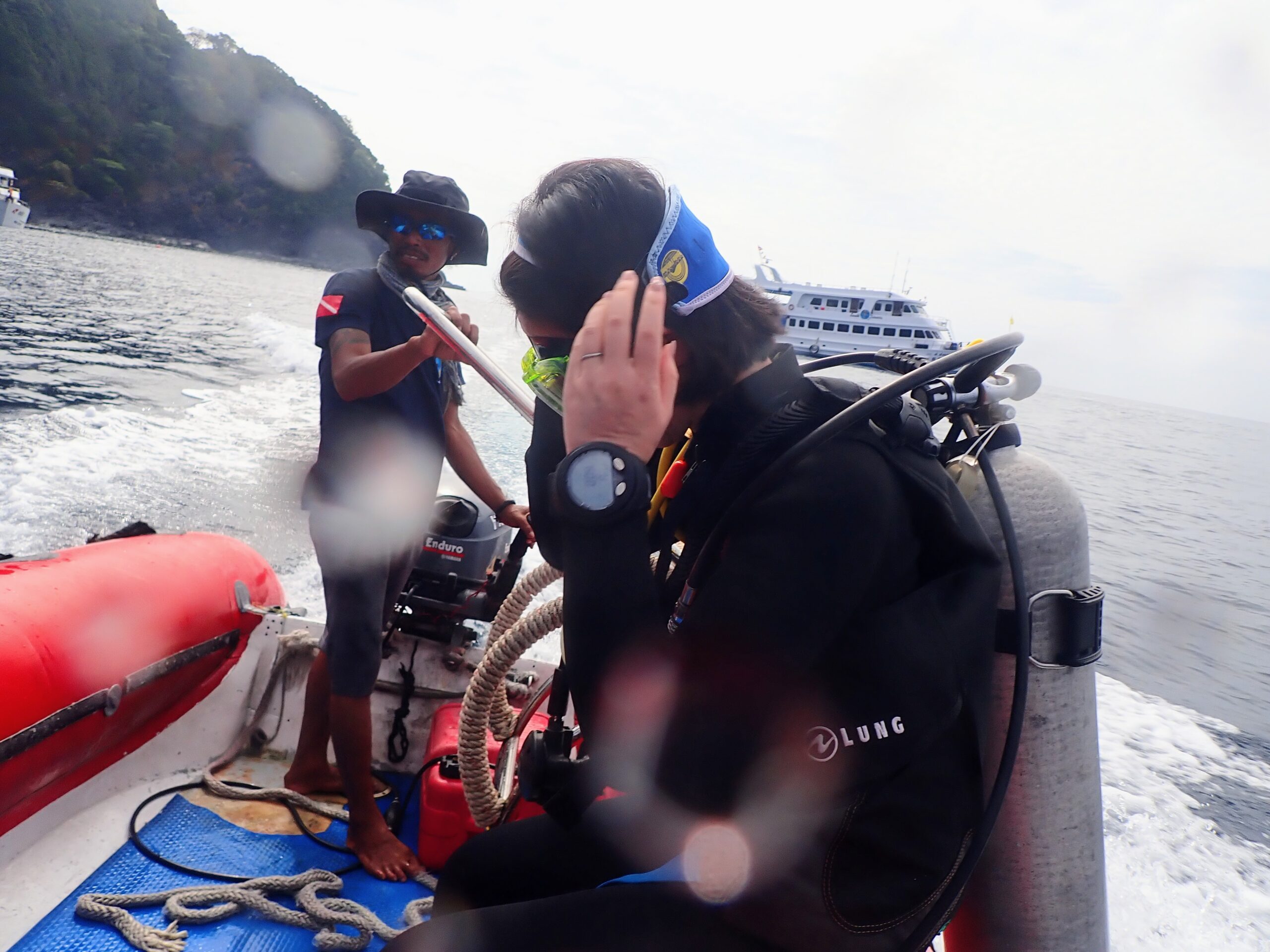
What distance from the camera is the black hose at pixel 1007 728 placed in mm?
1046

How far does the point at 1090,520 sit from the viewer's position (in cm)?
1302

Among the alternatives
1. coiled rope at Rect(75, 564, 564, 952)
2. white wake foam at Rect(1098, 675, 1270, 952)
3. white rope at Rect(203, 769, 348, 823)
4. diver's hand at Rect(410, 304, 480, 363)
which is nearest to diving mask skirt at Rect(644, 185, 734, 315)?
coiled rope at Rect(75, 564, 564, 952)

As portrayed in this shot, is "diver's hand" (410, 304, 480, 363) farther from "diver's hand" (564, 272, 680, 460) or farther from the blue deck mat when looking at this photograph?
the blue deck mat

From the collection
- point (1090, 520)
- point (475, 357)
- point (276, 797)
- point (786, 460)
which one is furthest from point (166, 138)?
point (786, 460)

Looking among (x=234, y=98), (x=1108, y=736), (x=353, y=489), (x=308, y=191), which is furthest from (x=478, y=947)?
(x=234, y=98)

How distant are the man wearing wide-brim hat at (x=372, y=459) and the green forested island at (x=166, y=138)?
6604cm

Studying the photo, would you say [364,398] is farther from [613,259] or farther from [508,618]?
[613,259]

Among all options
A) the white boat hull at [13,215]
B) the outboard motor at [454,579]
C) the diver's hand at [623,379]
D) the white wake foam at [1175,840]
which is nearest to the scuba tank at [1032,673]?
the diver's hand at [623,379]

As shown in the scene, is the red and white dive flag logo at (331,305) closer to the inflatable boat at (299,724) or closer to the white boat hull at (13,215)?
the inflatable boat at (299,724)

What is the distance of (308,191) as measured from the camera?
82.2m

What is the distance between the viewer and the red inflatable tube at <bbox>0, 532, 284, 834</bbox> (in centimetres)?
196

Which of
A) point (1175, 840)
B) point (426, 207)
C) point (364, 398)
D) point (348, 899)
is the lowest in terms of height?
point (1175, 840)

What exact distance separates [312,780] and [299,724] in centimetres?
33

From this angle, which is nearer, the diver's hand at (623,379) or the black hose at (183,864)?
the diver's hand at (623,379)
